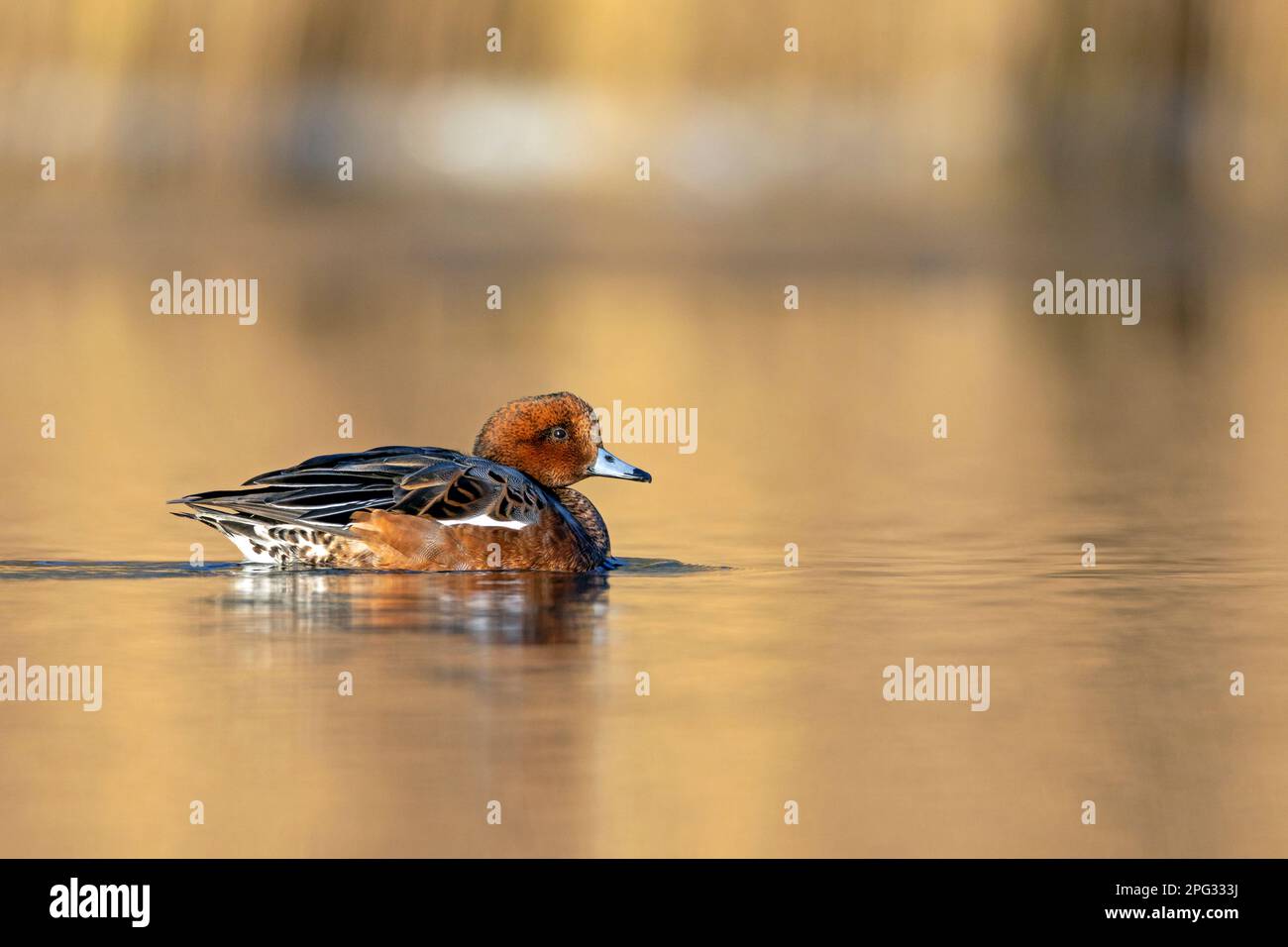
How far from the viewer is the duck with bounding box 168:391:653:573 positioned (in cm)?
1188

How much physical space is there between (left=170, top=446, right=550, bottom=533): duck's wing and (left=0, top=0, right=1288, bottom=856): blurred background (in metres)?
0.31

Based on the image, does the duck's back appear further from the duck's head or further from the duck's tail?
the duck's head

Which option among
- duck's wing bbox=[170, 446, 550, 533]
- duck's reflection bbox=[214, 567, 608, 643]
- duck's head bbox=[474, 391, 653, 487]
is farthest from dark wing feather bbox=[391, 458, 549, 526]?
duck's head bbox=[474, 391, 653, 487]

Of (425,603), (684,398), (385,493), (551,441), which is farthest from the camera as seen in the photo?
(684,398)

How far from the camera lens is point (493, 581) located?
39.1ft

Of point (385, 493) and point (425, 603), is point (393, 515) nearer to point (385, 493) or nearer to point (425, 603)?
point (385, 493)

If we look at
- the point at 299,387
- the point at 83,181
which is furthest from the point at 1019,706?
the point at 83,181

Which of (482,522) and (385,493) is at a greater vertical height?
(385,493)

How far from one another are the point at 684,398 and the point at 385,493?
29.6 feet

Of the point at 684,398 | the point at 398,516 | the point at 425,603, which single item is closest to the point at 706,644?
the point at 425,603

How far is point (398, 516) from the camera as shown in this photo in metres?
12.0

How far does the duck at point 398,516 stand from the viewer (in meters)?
11.9

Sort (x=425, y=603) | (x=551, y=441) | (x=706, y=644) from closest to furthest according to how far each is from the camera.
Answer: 1. (x=706, y=644)
2. (x=425, y=603)
3. (x=551, y=441)
